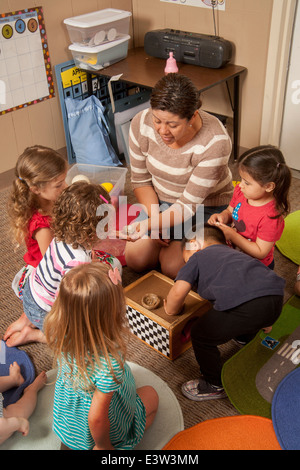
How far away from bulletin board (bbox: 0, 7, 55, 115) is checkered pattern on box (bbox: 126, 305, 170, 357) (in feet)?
4.92

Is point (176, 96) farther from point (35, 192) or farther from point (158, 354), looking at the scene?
point (158, 354)

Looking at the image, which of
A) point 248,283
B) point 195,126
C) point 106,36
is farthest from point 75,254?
point 106,36

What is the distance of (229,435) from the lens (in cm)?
135

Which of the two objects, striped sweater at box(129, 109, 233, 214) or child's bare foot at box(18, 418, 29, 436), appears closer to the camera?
child's bare foot at box(18, 418, 29, 436)

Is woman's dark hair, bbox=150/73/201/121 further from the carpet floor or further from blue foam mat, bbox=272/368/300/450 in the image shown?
blue foam mat, bbox=272/368/300/450

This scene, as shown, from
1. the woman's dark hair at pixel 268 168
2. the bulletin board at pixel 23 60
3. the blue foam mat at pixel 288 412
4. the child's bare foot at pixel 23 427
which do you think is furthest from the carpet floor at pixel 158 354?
the bulletin board at pixel 23 60

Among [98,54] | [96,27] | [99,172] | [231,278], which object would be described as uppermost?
[96,27]

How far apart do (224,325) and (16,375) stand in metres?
0.71

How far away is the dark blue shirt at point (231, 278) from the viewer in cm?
132

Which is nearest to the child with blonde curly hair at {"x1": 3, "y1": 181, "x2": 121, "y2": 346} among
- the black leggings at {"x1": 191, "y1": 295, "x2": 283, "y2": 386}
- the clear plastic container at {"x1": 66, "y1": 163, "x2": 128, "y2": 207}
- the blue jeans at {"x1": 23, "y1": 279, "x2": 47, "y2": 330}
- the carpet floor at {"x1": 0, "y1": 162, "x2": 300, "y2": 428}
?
the blue jeans at {"x1": 23, "y1": 279, "x2": 47, "y2": 330}

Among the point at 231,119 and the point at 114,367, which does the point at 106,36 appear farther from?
the point at 114,367

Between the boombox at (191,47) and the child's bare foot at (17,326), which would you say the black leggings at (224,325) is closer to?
the child's bare foot at (17,326)

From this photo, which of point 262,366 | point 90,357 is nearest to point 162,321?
point 262,366

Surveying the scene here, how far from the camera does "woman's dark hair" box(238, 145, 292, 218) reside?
1510 mm
